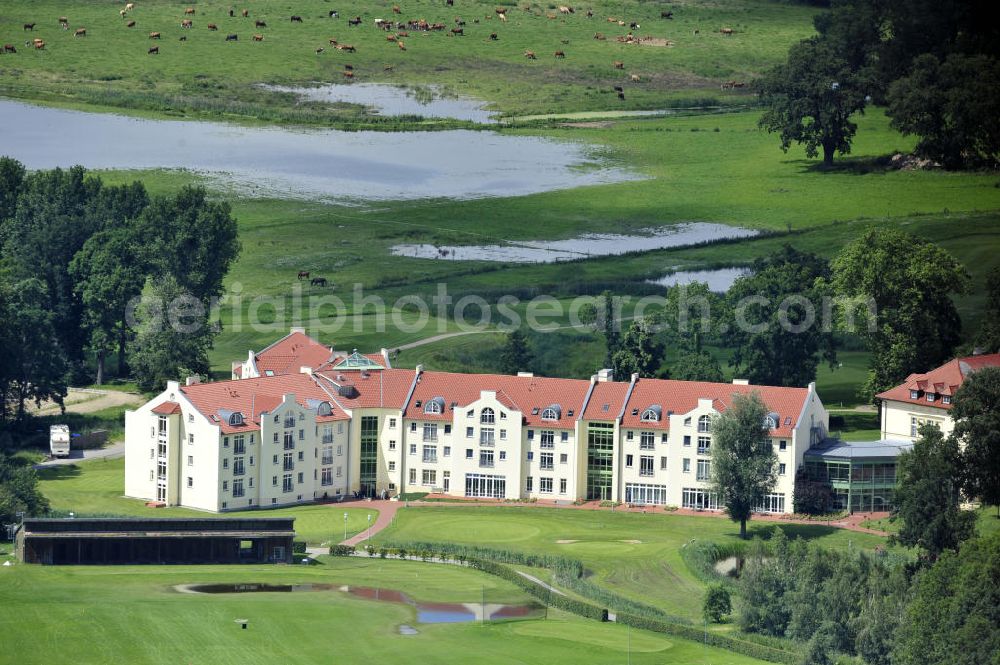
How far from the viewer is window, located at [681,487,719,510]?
178 m

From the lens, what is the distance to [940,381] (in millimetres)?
182125

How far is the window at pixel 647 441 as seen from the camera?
Answer: 180 m

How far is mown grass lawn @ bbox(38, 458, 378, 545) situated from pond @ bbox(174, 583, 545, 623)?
13.6 m

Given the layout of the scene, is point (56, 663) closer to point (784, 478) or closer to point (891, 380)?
point (784, 478)

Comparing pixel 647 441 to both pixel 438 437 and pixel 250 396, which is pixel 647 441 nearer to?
pixel 438 437

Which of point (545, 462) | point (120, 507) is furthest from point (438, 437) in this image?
point (120, 507)

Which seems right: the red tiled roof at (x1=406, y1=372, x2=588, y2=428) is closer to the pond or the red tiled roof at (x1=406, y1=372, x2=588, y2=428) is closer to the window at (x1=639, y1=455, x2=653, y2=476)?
the window at (x1=639, y1=455, x2=653, y2=476)

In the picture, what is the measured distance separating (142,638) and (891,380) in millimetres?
82840

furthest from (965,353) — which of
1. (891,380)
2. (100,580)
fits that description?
(100,580)

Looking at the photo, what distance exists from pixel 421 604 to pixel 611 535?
2527 centimetres

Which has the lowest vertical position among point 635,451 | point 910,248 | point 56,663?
point 56,663

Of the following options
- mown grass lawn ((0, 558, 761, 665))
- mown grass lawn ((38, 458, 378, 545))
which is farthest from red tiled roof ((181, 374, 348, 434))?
mown grass lawn ((0, 558, 761, 665))

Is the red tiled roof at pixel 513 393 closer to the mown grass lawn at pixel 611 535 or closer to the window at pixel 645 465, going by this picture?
the window at pixel 645 465

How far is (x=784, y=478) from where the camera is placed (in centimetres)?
17575
